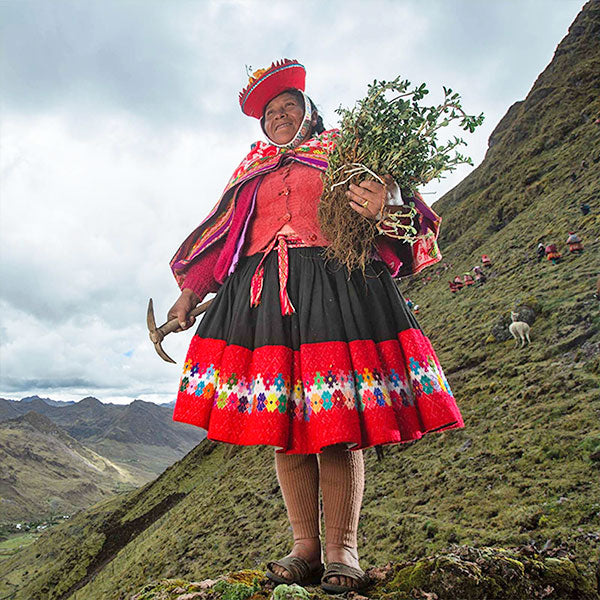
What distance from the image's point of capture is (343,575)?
1661 mm

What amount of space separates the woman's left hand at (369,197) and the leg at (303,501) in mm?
1231

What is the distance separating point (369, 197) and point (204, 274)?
126cm

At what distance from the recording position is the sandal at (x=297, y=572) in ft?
5.76

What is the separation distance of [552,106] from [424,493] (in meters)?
39.8

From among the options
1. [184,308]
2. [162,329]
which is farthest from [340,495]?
[162,329]

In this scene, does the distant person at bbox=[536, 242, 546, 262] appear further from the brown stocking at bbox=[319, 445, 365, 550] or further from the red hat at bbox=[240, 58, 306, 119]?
the brown stocking at bbox=[319, 445, 365, 550]

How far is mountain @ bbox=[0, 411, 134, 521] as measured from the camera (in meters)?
77.7

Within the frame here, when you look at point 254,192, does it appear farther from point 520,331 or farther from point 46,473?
point 46,473

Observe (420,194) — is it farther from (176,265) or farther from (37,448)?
(37,448)

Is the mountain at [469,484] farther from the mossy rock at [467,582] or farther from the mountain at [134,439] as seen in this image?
the mountain at [134,439]

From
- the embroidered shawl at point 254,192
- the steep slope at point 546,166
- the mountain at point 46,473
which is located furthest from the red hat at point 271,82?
the mountain at point 46,473

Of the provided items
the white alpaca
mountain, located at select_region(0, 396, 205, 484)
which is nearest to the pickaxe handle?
the white alpaca

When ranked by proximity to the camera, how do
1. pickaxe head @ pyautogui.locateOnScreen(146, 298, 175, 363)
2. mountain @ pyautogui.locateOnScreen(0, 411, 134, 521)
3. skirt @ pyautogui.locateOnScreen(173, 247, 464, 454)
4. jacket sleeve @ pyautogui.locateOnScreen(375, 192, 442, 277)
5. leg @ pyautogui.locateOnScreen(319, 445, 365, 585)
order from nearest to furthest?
skirt @ pyautogui.locateOnScreen(173, 247, 464, 454)
leg @ pyautogui.locateOnScreen(319, 445, 365, 585)
jacket sleeve @ pyautogui.locateOnScreen(375, 192, 442, 277)
pickaxe head @ pyautogui.locateOnScreen(146, 298, 175, 363)
mountain @ pyautogui.locateOnScreen(0, 411, 134, 521)

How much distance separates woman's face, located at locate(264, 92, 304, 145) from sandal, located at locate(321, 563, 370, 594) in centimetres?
241
